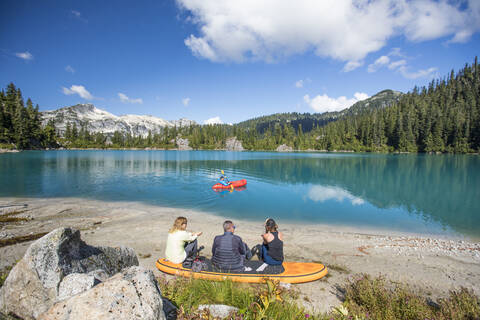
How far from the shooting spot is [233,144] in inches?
7628

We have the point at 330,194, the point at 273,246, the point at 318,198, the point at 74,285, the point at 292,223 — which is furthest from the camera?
the point at 330,194

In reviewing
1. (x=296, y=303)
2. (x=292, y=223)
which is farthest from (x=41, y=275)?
(x=292, y=223)

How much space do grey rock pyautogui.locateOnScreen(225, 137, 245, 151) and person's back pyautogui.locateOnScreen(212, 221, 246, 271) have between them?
182 m

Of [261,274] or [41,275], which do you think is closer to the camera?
[41,275]

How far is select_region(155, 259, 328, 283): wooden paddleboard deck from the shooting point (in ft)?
23.1

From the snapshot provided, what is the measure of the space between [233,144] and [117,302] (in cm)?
19167

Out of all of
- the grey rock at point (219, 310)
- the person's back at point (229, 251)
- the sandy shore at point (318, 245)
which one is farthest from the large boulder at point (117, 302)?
the sandy shore at point (318, 245)

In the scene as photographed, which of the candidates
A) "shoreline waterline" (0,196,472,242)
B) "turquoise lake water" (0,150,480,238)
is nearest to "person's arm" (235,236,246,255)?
"shoreline waterline" (0,196,472,242)

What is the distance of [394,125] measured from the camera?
5207 inches

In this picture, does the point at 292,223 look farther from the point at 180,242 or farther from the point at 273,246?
the point at 180,242

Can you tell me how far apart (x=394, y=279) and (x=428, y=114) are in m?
155

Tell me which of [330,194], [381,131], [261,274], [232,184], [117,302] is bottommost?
[330,194]

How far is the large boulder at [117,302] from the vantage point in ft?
8.50

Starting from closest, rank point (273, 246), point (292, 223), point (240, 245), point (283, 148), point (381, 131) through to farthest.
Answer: point (240, 245), point (273, 246), point (292, 223), point (381, 131), point (283, 148)
